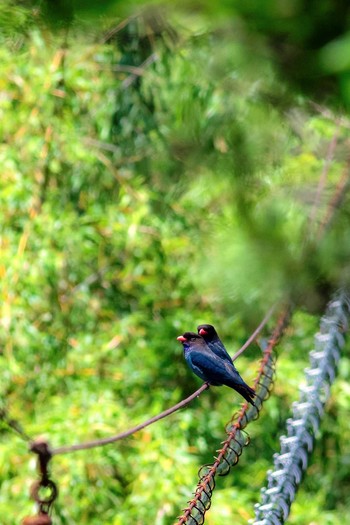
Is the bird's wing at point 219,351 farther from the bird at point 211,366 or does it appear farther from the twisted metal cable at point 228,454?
the twisted metal cable at point 228,454

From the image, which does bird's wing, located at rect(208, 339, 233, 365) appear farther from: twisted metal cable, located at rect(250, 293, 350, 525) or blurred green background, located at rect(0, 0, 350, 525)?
blurred green background, located at rect(0, 0, 350, 525)

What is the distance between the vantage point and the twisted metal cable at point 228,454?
3.87ft

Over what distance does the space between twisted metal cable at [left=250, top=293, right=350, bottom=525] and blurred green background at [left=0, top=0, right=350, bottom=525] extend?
91cm

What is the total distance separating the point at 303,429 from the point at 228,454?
140 millimetres

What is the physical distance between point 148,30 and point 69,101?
374mm

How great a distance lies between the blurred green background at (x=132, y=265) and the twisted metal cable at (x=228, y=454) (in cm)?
94

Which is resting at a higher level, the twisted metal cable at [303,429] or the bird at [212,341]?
the twisted metal cable at [303,429]

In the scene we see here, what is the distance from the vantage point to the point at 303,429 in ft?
4.66

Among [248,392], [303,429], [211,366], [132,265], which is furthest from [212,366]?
[132,265]

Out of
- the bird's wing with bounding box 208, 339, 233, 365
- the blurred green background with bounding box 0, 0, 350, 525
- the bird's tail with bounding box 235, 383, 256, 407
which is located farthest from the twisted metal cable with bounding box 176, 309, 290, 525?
the blurred green background with bounding box 0, 0, 350, 525

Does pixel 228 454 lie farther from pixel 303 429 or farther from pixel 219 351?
pixel 219 351

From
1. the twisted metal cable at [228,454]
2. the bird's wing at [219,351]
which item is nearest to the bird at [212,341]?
the bird's wing at [219,351]

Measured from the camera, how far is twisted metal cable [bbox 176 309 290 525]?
1.18 metres

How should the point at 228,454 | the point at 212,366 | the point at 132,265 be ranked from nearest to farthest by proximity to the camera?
the point at 228,454 → the point at 212,366 → the point at 132,265
